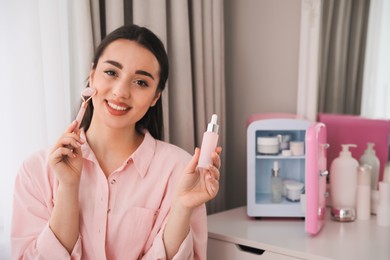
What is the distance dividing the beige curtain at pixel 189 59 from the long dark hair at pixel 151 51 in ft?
0.48

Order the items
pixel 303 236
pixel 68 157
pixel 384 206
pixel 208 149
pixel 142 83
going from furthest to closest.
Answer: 1. pixel 384 206
2. pixel 303 236
3. pixel 142 83
4. pixel 68 157
5. pixel 208 149

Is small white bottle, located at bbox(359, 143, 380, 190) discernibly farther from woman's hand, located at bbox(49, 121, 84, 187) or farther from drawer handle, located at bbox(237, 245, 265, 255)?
woman's hand, located at bbox(49, 121, 84, 187)

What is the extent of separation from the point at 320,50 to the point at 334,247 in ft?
2.32

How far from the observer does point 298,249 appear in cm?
121

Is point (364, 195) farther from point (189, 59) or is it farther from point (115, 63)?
point (115, 63)

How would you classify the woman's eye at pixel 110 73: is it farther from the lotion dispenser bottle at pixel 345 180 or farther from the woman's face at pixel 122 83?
the lotion dispenser bottle at pixel 345 180

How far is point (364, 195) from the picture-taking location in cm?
149

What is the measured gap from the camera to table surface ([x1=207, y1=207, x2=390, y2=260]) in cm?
119

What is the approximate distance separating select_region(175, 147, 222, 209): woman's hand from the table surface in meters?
0.31

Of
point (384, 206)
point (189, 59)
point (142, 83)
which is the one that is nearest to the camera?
point (142, 83)

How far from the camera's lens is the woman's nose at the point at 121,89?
1.12 metres

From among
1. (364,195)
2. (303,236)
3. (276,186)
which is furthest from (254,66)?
(303,236)

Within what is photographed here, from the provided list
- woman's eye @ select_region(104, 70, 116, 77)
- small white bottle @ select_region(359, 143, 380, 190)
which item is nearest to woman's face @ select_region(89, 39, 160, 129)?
woman's eye @ select_region(104, 70, 116, 77)

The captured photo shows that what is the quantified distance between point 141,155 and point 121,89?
192 millimetres
